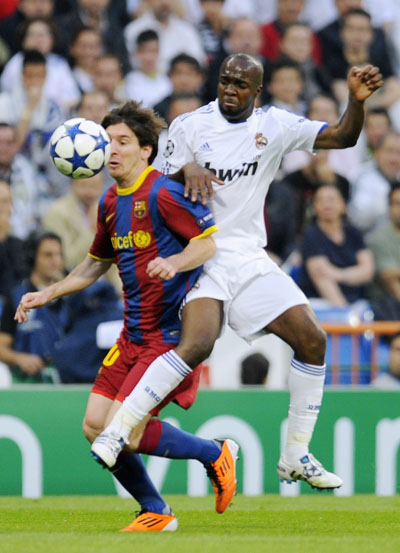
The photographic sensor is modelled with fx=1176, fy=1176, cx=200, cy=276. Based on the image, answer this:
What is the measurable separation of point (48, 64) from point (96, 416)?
7.13 m

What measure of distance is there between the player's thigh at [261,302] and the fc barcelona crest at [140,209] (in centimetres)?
74

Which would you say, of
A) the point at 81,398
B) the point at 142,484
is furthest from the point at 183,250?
the point at 81,398

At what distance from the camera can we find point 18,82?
12406 mm

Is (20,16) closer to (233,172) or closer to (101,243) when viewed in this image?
(101,243)

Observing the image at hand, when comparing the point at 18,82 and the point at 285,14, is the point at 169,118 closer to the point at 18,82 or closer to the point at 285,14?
the point at 18,82

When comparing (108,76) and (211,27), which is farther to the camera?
(211,27)

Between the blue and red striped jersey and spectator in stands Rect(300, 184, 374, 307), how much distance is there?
16.3 ft

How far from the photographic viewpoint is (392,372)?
420 inches

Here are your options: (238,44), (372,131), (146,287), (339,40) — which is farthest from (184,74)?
(146,287)

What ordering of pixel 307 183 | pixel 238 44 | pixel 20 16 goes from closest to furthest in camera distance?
pixel 307 183
pixel 20 16
pixel 238 44

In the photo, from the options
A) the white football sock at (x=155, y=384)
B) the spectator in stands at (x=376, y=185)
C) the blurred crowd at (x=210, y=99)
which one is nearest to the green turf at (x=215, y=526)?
the white football sock at (x=155, y=384)

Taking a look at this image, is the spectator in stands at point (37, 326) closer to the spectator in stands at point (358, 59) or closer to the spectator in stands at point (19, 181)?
the spectator in stands at point (19, 181)

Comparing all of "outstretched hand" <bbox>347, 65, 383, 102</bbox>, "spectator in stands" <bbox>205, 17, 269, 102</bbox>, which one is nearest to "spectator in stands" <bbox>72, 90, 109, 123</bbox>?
"spectator in stands" <bbox>205, 17, 269, 102</bbox>

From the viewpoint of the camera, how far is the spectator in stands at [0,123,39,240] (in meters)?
11.6
